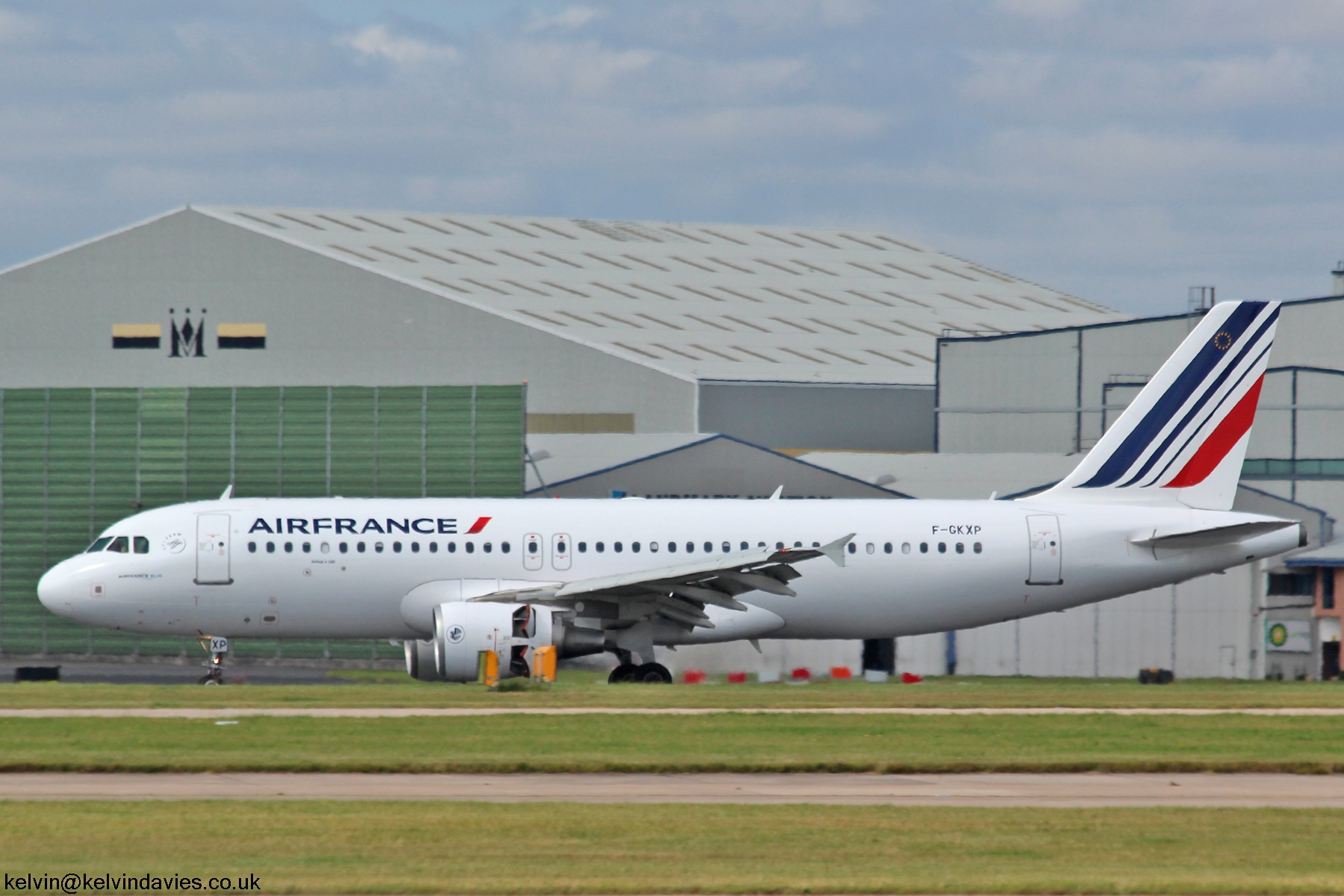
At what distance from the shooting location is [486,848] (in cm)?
1577

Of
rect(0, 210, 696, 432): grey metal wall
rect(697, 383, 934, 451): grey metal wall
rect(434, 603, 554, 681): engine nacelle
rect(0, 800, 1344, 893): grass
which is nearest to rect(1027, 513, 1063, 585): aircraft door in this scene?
rect(434, 603, 554, 681): engine nacelle

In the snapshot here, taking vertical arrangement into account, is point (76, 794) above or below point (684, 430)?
below

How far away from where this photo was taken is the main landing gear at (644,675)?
115 ft

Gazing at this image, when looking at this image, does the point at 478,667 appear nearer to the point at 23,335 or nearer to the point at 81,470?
the point at 81,470

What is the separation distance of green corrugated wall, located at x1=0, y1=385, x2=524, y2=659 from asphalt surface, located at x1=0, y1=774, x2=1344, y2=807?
89.5 feet

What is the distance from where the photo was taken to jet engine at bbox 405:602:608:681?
33250mm

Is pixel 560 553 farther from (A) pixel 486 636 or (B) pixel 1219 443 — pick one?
(B) pixel 1219 443

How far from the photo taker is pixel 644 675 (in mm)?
35188

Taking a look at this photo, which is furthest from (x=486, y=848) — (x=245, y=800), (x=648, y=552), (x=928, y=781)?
(x=648, y=552)

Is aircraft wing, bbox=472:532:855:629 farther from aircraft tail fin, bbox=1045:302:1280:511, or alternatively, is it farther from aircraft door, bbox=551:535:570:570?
aircraft tail fin, bbox=1045:302:1280:511

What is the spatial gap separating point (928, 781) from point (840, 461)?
3503cm

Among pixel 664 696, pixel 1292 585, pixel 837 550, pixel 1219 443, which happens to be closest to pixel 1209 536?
pixel 1219 443

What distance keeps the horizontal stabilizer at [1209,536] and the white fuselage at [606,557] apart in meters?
0.15

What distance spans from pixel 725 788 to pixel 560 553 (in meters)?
16.0
